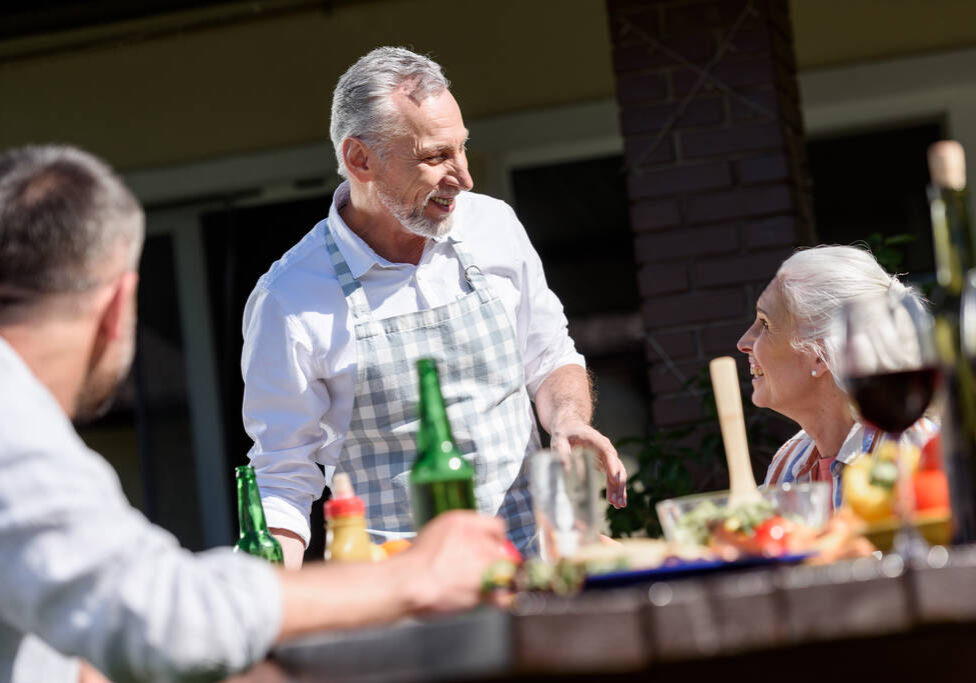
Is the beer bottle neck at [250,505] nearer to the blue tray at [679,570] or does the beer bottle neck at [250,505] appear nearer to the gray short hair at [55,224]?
the gray short hair at [55,224]

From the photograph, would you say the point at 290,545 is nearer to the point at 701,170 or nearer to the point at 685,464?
the point at 685,464

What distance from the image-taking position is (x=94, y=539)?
138cm

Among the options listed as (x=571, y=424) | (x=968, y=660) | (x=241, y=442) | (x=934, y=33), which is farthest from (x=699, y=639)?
Answer: (x=241, y=442)

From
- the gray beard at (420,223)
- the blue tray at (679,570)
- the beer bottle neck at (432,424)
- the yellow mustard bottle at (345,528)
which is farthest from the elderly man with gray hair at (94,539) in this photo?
the gray beard at (420,223)

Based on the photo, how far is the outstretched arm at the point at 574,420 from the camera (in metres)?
2.46

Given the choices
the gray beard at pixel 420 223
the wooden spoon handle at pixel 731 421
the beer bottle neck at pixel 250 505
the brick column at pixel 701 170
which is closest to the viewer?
the wooden spoon handle at pixel 731 421

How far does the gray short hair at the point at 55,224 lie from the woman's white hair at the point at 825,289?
5.89 feet

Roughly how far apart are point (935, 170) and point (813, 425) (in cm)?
140

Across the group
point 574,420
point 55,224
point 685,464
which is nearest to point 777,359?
point 574,420

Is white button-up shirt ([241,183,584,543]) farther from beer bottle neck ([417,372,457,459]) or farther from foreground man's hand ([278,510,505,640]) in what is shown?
foreground man's hand ([278,510,505,640])

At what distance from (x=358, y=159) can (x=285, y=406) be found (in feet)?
1.89

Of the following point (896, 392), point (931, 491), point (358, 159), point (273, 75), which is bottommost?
point (931, 491)

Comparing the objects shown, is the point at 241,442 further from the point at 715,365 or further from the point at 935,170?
the point at 935,170

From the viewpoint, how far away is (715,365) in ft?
7.03
